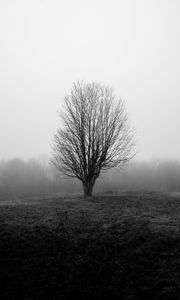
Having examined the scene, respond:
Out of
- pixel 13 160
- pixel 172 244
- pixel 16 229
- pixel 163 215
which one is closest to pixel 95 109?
pixel 163 215

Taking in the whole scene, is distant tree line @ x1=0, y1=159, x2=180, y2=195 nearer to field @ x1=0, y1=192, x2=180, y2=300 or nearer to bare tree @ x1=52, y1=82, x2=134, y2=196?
bare tree @ x1=52, y1=82, x2=134, y2=196

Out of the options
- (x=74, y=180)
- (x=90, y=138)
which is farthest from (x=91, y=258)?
(x=74, y=180)

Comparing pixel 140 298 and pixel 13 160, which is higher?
pixel 13 160

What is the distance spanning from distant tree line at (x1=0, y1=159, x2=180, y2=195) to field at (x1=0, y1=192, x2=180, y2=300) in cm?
3485

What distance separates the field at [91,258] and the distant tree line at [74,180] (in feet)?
114

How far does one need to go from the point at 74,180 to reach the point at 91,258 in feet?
144

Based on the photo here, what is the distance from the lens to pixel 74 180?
54.6 meters

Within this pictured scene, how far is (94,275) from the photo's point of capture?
31.5ft

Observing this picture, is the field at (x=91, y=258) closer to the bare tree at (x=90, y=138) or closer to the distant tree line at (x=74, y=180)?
the bare tree at (x=90, y=138)

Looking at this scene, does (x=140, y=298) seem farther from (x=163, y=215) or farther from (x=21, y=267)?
(x=163, y=215)

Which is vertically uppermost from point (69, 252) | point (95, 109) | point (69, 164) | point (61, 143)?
point (95, 109)

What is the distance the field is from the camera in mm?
8805

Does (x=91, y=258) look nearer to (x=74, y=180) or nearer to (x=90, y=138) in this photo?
(x=90, y=138)

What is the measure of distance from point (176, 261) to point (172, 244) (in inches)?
62.3
